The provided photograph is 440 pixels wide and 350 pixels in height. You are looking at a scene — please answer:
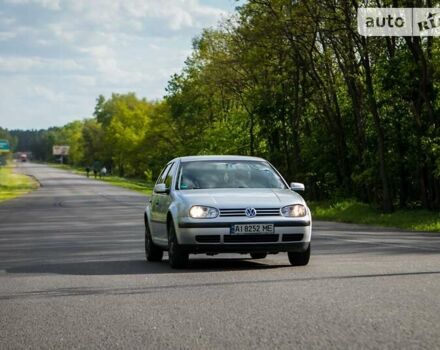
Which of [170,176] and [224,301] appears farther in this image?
[170,176]

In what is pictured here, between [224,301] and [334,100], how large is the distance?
34.7 metres

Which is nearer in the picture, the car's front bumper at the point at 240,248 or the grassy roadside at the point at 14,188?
the car's front bumper at the point at 240,248

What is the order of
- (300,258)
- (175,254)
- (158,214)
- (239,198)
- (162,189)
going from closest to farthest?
(239,198) → (175,254) → (300,258) → (162,189) → (158,214)

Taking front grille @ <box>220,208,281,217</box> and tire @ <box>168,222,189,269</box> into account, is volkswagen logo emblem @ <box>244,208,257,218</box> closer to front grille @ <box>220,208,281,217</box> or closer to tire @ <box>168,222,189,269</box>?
front grille @ <box>220,208,281,217</box>

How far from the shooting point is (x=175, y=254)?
13391 mm

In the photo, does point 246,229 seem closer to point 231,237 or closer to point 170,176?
point 231,237

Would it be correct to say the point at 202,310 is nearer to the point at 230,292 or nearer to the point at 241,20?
the point at 230,292

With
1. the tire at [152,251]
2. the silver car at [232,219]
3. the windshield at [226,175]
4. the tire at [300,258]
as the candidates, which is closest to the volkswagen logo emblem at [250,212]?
the silver car at [232,219]

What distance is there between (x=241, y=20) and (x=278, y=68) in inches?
124

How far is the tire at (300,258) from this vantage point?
13.6 meters

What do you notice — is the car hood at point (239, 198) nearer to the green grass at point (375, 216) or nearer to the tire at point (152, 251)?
the tire at point (152, 251)

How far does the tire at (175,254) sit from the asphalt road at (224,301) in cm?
17

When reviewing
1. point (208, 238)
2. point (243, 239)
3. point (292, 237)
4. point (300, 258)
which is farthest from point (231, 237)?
point (300, 258)

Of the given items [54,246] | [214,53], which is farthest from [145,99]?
[54,246]
